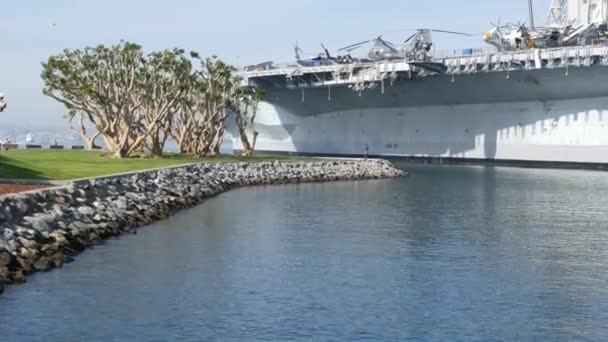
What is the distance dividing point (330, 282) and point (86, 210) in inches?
449

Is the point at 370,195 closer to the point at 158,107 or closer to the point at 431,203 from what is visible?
the point at 431,203

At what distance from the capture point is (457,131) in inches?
3748

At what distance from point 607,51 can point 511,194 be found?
23.4 m

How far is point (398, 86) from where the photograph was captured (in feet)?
306

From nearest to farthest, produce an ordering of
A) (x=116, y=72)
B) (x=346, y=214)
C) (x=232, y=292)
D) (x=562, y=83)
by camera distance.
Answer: (x=232, y=292) → (x=346, y=214) → (x=116, y=72) → (x=562, y=83)

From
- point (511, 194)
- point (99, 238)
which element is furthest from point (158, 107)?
point (99, 238)

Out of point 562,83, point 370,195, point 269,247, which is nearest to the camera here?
point 269,247

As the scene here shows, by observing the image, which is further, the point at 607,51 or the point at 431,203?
the point at 607,51

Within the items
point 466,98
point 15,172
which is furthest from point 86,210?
point 466,98

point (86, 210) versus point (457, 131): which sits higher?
point (457, 131)

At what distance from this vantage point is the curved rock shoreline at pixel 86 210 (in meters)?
25.2

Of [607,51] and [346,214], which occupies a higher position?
[607,51]

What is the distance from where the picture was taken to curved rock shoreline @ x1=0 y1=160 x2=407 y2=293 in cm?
2517

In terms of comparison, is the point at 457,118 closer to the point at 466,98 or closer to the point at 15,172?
the point at 466,98
